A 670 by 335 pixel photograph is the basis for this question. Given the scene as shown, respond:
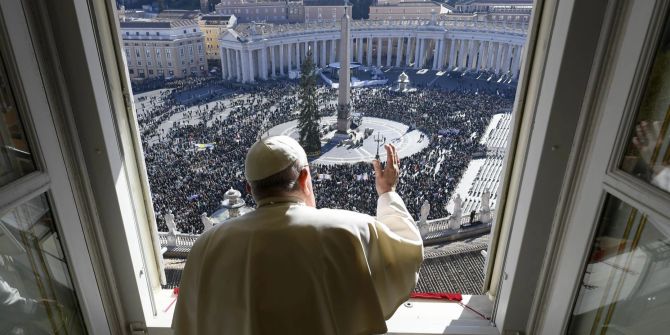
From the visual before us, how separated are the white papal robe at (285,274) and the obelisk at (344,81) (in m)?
13.2

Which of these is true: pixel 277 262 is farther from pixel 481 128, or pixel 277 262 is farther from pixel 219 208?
pixel 481 128

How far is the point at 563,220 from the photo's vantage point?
3.82 feet

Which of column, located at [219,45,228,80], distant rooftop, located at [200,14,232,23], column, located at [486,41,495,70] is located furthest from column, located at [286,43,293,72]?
column, located at [486,41,495,70]

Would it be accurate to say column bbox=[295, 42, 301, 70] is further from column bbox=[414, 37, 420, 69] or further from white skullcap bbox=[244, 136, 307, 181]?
white skullcap bbox=[244, 136, 307, 181]

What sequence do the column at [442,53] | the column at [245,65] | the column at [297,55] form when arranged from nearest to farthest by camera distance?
1. the column at [245,65]
2. the column at [297,55]
3. the column at [442,53]

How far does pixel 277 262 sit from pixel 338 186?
7.31 metres

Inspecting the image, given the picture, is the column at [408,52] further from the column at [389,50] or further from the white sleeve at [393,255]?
the white sleeve at [393,255]

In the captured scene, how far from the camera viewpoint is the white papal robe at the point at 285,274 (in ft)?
2.53

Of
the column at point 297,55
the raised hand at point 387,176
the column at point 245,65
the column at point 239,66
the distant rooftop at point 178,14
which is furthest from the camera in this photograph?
the column at point 297,55

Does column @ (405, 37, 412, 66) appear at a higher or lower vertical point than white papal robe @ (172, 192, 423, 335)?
lower

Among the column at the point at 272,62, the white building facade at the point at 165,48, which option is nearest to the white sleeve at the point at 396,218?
the white building facade at the point at 165,48

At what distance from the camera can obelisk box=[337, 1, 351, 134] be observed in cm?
1358

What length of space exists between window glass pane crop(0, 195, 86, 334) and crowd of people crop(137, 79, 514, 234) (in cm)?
514

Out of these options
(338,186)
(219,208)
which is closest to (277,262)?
(219,208)
